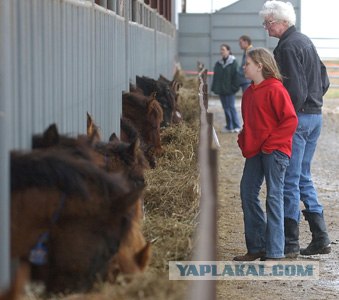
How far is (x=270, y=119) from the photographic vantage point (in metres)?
7.67

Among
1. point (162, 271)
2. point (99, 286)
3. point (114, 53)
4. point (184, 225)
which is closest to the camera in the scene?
point (99, 286)

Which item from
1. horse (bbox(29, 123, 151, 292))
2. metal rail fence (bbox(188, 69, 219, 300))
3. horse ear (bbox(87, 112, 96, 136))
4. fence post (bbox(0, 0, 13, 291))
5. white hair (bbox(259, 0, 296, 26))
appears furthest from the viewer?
white hair (bbox(259, 0, 296, 26))

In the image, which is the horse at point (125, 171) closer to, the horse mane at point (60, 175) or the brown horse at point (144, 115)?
the horse mane at point (60, 175)

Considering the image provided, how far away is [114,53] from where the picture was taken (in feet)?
31.7

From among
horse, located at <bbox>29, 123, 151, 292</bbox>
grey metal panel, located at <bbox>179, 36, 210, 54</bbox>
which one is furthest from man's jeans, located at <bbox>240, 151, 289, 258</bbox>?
grey metal panel, located at <bbox>179, 36, 210, 54</bbox>

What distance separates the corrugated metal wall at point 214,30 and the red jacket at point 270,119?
27000 mm

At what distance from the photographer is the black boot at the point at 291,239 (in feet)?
27.5

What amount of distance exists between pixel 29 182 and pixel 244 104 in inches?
152

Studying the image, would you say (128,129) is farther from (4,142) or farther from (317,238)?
(4,142)

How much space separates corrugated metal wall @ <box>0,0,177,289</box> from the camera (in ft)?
14.0

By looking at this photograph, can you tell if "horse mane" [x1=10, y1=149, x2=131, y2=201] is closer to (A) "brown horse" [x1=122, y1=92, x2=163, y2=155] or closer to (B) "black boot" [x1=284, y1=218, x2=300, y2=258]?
(B) "black boot" [x1=284, y1=218, x2=300, y2=258]

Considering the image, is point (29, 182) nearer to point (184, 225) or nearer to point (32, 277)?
point (32, 277)

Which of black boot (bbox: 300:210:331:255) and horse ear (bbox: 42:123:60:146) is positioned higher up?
horse ear (bbox: 42:123:60:146)

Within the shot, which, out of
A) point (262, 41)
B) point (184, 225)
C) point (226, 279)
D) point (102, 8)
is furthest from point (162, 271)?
point (262, 41)
